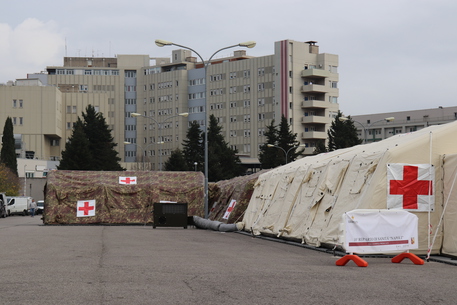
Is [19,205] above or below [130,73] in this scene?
below

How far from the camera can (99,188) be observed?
38.9 m

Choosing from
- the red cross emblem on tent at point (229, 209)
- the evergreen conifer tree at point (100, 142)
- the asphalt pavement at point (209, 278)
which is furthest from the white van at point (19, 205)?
the asphalt pavement at point (209, 278)

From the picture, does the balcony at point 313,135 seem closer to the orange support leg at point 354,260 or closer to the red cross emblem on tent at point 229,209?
the red cross emblem on tent at point 229,209

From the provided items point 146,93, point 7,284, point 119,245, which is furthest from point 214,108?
point 7,284

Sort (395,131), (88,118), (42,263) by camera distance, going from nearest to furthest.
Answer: (42,263), (88,118), (395,131)

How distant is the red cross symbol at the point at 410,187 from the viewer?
1816 cm

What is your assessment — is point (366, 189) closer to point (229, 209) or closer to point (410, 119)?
point (229, 209)

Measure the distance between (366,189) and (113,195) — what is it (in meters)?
22.4

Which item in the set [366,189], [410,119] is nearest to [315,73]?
[410,119]

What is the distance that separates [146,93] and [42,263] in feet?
420

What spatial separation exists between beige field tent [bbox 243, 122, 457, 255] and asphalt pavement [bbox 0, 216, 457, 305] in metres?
1.96

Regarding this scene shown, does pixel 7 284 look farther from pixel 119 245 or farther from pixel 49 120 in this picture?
pixel 49 120

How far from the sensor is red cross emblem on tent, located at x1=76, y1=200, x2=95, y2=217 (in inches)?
1515

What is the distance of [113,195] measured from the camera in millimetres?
38969
